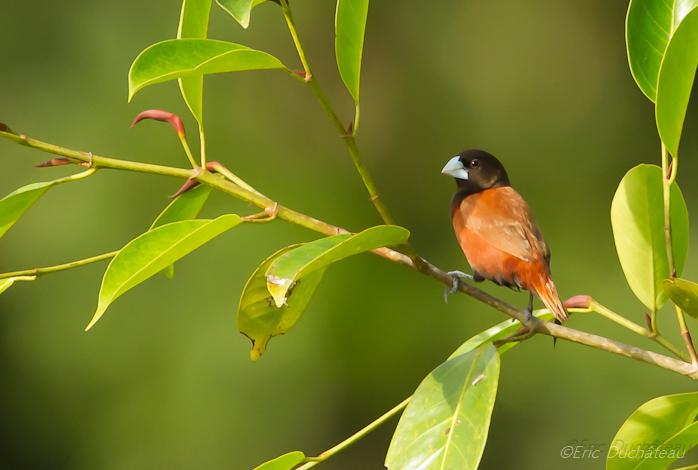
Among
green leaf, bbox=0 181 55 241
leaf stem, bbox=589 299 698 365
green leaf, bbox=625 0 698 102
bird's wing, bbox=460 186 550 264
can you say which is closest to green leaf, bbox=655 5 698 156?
green leaf, bbox=625 0 698 102

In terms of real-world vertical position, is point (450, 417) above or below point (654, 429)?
above

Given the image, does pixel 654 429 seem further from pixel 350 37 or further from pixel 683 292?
pixel 350 37

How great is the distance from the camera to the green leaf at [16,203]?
1.08m

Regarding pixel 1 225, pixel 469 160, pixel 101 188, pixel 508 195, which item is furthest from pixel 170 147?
pixel 1 225

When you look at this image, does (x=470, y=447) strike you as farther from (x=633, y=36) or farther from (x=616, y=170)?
(x=616, y=170)

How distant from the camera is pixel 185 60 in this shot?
3.07ft

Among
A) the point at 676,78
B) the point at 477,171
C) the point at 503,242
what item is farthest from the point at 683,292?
the point at 477,171

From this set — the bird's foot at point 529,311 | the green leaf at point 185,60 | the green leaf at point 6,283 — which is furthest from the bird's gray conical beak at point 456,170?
the green leaf at point 6,283

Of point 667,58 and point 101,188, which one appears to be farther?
point 101,188

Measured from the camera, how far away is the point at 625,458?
107 centimetres

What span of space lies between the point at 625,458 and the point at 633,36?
727 mm

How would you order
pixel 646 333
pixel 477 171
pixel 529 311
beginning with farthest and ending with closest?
pixel 477 171, pixel 529 311, pixel 646 333

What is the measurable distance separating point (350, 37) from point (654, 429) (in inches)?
34.2

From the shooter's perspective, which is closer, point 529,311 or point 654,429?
point 654,429
